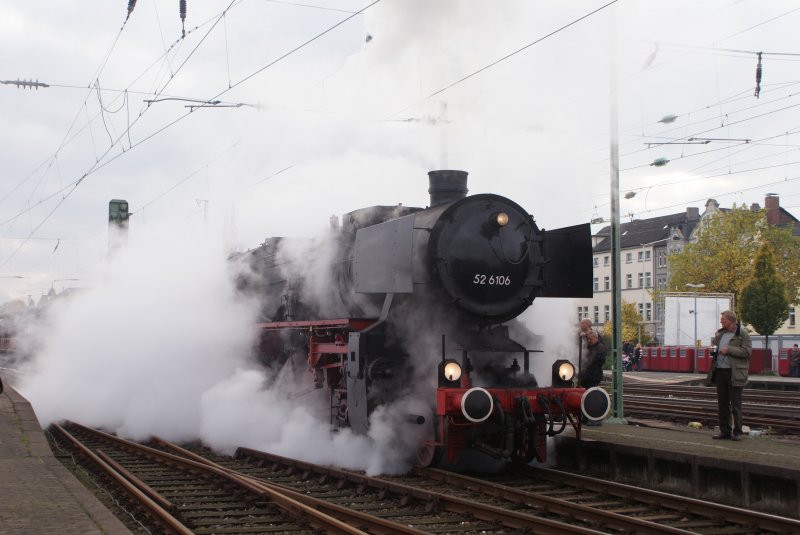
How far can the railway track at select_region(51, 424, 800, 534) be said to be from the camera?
256 inches

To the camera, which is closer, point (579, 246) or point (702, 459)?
point (702, 459)

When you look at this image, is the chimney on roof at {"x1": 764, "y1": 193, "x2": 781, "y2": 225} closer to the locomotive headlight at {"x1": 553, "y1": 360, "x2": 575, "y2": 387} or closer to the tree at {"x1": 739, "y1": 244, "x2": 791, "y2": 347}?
the tree at {"x1": 739, "y1": 244, "x2": 791, "y2": 347}

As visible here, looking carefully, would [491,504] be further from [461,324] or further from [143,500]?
[143,500]

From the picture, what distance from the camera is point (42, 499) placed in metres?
6.91

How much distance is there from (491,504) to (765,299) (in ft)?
105

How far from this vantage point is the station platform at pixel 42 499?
19.4ft

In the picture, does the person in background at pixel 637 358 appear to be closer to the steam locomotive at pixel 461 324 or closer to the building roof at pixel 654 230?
the building roof at pixel 654 230

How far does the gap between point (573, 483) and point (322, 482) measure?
8.30ft

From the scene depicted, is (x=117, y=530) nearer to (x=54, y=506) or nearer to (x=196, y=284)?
(x=54, y=506)

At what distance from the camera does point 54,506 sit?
6.64 metres

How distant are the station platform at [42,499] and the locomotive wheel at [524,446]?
403 centimetres

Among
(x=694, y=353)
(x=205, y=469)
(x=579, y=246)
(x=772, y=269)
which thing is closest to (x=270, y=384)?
(x=205, y=469)

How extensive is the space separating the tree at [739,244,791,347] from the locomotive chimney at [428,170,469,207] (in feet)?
99.7

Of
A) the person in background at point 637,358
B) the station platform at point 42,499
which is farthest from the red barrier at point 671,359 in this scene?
the station platform at point 42,499
